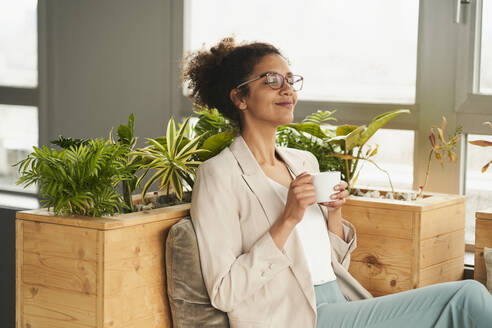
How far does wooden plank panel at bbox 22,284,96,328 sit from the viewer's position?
1894 mm

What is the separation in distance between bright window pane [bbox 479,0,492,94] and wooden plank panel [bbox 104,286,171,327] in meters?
1.68

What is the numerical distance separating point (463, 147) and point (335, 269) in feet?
3.38

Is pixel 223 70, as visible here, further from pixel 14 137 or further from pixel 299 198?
pixel 14 137

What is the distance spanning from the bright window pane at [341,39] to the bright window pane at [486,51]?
30cm

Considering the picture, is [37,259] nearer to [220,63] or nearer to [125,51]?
[220,63]

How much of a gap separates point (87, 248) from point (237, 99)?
0.70 m

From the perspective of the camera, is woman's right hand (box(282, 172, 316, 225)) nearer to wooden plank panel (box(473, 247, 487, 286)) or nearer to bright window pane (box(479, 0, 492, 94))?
wooden plank panel (box(473, 247, 487, 286))

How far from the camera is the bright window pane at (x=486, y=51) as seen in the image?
2805mm

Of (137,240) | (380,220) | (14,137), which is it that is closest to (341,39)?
(380,220)

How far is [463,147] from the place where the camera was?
2891 millimetres

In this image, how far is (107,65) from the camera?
3.80 m

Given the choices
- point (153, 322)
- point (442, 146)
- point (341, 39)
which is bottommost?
point (153, 322)

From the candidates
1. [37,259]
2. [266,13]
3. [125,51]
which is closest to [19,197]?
[125,51]

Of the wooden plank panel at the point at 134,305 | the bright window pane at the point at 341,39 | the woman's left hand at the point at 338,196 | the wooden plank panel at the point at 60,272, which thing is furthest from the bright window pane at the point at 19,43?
the woman's left hand at the point at 338,196
